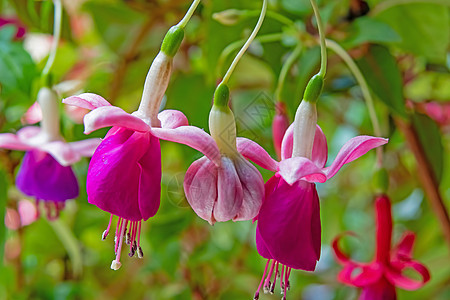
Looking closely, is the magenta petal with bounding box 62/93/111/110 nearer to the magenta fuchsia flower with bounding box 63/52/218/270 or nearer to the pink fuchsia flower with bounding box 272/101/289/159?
the magenta fuchsia flower with bounding box 63/52/218/270

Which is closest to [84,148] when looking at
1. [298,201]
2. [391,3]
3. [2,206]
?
[2,206]

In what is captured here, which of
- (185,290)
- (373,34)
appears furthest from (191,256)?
(373,34)

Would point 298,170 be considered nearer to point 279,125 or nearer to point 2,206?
point 279,125

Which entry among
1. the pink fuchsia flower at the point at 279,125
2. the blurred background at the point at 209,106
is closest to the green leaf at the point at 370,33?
the blurred background at the point at 209,106

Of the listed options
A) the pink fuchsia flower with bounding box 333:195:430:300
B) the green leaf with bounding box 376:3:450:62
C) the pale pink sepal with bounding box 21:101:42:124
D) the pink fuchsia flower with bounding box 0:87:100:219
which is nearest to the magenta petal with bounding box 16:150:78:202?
the pink fuchsia flower with bounding box 0:87:100:219

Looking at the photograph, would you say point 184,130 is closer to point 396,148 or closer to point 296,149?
point 296,149
